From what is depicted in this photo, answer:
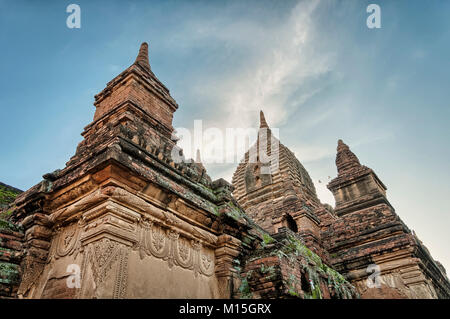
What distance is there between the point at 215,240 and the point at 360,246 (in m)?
6.77

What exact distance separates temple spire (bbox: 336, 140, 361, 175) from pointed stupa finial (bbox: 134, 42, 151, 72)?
984 centimetres

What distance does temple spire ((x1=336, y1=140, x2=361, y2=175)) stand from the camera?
43.4ft

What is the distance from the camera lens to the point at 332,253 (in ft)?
34.0

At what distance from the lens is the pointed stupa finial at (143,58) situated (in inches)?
271

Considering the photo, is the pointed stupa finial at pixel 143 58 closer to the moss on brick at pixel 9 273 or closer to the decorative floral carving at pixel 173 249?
the decorative floral carving at pixel 173 249

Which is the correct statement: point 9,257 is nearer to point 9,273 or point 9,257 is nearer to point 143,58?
point 9,273

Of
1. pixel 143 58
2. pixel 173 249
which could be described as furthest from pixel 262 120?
pixel 173 249

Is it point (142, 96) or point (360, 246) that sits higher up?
point (142, 96)

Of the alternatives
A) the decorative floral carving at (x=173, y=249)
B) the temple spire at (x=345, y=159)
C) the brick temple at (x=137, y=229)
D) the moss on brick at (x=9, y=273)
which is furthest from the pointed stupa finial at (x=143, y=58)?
the temple spire at (x=345, y=159)

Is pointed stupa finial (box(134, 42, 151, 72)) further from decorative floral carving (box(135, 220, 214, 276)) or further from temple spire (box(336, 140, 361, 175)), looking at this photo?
temple spire (box(336, 140, 361, 175))

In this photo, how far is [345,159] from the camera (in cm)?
1371

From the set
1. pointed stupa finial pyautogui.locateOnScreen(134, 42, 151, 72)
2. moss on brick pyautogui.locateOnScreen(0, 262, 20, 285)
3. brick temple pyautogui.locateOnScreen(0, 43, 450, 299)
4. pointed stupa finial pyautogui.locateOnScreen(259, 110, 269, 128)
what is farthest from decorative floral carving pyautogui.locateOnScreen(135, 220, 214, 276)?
pointed stupa finial pyautogui.locateOnScreen(259, 110, 269, 128)
